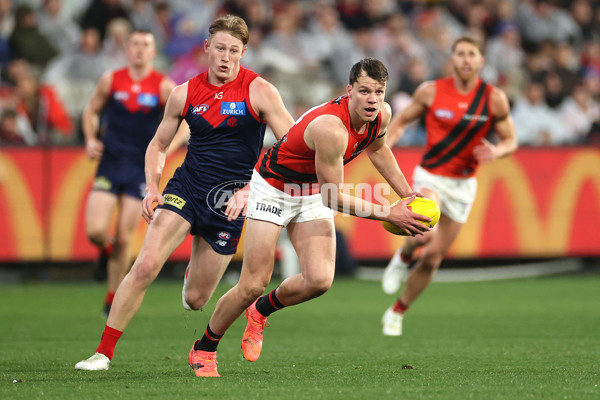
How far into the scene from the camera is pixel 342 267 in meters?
14.2

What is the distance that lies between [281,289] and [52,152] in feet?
26.1

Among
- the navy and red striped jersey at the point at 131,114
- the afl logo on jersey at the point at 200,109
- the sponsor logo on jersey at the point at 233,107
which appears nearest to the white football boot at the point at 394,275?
the navy and red striped jersey at the point at 131,114

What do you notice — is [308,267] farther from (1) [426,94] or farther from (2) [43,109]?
(2) [43,109]

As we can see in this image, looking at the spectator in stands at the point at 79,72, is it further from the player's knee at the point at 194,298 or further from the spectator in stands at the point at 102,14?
the player's knee at the point at 194,298

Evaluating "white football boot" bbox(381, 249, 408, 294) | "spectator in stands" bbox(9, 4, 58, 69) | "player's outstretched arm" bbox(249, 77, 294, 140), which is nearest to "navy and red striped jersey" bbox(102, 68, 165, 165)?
"white football boot" bbox(381, 249, 408, 294)

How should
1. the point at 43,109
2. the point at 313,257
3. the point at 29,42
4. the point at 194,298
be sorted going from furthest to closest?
1. the point at 29,42
2. the point at 43,109
3. the point at 194,298
4. the point at 313,257

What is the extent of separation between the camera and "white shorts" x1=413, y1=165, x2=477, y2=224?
9109 mm

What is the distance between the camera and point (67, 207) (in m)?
13.4

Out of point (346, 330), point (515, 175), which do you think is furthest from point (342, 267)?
point (346, 330)

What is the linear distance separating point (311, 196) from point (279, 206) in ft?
0.87

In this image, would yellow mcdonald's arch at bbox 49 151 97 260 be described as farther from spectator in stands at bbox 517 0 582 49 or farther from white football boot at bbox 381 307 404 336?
spectator in stands at bbox 517 0 582 49

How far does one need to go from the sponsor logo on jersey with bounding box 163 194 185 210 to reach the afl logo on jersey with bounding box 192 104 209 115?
632 mm

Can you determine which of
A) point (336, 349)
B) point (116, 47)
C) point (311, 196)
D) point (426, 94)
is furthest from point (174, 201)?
point (116, 47)

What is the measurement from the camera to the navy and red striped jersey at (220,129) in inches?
256
